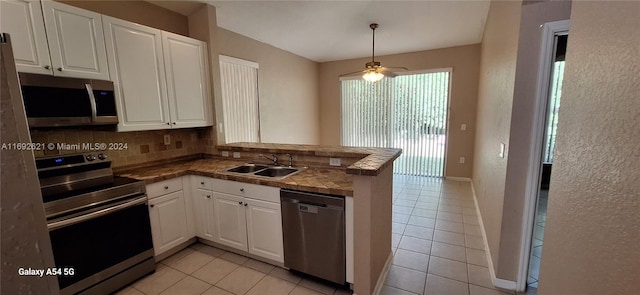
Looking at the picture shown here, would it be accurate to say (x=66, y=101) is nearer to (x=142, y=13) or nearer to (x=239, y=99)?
(x=142, y=13)

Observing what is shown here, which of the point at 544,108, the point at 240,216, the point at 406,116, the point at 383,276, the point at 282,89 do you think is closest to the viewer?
the point at 544,108

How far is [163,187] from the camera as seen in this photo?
240 cm

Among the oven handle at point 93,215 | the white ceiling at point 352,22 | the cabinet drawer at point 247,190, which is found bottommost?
the oven handle at point 93,215

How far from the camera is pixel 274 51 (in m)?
4.69

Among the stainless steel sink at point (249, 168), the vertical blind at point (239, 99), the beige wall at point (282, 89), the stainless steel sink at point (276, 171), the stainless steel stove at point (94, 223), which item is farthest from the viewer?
the beige wall at point (282, 89)

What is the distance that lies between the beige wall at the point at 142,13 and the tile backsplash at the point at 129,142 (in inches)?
45.2

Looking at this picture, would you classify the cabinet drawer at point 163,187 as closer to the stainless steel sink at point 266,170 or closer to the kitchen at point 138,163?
the kitchen at point 138,163

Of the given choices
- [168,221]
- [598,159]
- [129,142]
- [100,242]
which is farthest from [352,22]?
[100,242]

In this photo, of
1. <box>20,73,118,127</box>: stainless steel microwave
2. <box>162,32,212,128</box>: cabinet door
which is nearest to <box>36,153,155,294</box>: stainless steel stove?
<box>20,73,118,127</box>: stainless steel microwave

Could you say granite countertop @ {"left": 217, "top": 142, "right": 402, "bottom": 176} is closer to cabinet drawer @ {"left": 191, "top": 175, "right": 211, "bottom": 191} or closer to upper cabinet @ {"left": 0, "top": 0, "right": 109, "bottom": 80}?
cabinet drawer @ {"left": 191, "top": 175, "right": 211, "bottom": 191}

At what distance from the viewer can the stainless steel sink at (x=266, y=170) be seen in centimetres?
264

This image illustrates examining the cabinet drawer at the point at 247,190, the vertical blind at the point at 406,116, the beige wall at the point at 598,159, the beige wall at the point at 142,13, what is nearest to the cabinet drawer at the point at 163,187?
the cabinet drawer at the point at 247,190

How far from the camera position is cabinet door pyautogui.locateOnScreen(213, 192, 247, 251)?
2385 millimetres

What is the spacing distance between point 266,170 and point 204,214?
778 millimetres
